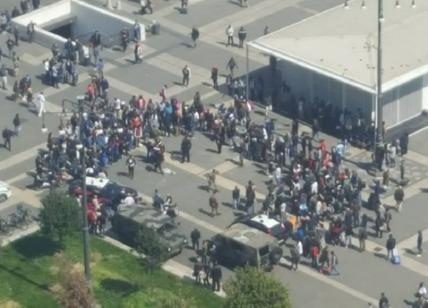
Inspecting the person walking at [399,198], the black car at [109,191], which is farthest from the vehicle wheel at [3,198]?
the person walking at [399,198]

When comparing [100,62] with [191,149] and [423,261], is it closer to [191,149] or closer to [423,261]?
[191,149]

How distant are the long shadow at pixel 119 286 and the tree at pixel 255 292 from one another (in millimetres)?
6955

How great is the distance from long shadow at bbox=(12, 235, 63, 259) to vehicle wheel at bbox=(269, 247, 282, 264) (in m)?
8.53

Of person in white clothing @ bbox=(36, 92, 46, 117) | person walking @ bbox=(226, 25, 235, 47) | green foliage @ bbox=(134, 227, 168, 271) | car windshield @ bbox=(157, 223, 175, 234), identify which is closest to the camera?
green foliage @ bbox=(134, 227, 168, 271)

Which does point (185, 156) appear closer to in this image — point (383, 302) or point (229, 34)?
point (229, 34)

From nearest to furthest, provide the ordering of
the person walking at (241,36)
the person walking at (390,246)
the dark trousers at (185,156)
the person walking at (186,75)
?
1. the person walking at (390,246)
2. the dark trousers at (185,156)
3. the person walking at (186,75)
4. the person walking at (241,36)

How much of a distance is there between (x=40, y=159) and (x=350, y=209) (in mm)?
13888

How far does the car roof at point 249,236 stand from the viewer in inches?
3319

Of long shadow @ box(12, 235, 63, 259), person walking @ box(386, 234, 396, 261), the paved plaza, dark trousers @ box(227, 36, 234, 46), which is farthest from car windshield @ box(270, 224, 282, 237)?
dark trousers @ box(227, 36, 234, 46)

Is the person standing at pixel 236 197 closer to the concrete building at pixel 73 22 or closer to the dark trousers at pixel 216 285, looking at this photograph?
the dark trousers at pixel 216 285

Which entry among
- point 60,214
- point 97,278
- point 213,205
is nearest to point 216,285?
point 97,278

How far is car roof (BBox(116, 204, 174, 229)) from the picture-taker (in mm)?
85812

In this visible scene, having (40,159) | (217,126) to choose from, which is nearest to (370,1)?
(217,126)

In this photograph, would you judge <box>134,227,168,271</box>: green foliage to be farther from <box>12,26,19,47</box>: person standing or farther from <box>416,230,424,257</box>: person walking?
<box>12,26,19,47</box>: person standing
